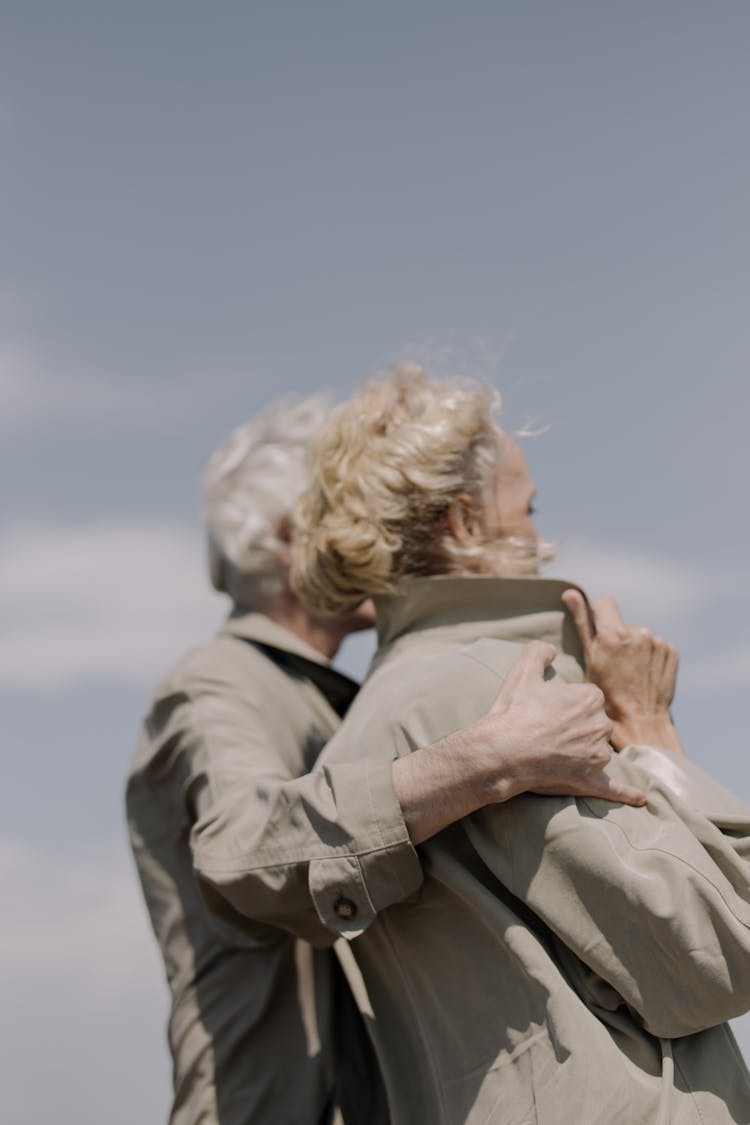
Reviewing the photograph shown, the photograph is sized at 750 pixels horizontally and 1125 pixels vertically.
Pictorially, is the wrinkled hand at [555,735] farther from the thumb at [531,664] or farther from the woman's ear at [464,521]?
the woman's ear at [464,521]

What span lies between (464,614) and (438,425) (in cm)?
40

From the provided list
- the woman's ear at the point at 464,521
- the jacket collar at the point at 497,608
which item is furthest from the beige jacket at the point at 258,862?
the woman's ear at the point at 464,521

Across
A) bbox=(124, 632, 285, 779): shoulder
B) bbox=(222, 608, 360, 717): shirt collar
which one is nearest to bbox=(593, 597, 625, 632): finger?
bbox=(124, 632, 285, 779): shoulder

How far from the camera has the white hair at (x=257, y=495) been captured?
13.9 ft

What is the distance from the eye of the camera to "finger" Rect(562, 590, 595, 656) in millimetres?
2891

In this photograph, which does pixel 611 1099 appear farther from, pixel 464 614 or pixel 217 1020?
pixel 217 1020

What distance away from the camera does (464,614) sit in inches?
117

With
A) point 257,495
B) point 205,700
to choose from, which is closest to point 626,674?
point 205,700

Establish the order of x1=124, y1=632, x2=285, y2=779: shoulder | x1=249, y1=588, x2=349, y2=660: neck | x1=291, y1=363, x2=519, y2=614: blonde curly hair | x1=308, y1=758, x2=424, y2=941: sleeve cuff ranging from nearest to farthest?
x1=308, y1=758, x2=424, y2=941: sleeve cuff
x1=291, y1=363, x2=519, y2=614: blonde curly hair
x1=124, y1=632, x2=285, y2=779: shoulder
x1=249, y1=588, x2=349, y2=660: neck

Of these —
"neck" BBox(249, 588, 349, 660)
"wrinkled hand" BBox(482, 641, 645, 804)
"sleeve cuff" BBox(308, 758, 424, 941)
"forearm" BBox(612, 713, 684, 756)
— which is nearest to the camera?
"wrinkled hand" BBox(482, 641, 645, 804)

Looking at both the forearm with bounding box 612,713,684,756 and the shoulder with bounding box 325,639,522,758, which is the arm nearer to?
the shoulder with bounding box 325,639,522,758

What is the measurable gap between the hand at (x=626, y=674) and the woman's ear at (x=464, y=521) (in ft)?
0.89

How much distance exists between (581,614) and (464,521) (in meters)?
0.34

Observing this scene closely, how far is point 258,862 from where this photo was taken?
3.00 meters
